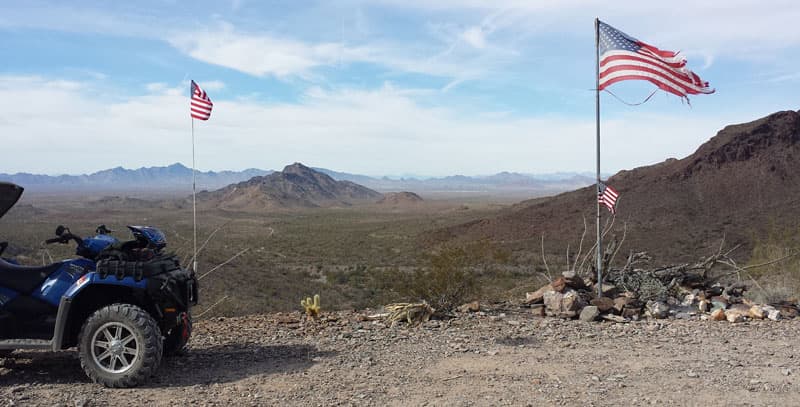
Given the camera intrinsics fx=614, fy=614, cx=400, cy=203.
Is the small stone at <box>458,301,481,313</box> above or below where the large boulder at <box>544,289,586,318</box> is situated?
below

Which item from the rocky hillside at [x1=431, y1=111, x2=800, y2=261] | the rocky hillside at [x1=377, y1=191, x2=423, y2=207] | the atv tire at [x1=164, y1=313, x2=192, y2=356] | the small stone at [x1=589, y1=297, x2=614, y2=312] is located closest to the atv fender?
the atv tire at [x1=164, y1=313, x2=192, y2=356]

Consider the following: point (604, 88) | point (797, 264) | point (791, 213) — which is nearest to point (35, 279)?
point (604, 88)

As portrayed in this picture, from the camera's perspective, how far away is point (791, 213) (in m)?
34.4

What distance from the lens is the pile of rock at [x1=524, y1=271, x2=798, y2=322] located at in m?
9.64

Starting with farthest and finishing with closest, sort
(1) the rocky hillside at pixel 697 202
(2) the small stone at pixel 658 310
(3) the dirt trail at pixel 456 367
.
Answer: (1) the rocky hillside at pixel 697 202
(2) the small stone at pixel 658 310
(3) the dirt trail at pixel 456 367

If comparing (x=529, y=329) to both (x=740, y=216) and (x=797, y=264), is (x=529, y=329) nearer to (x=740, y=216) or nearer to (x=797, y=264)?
(x=797, y=264)

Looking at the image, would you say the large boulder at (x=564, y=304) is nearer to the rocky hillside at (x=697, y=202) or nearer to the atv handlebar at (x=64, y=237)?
A: the atv handlebar at (x=64, y=237)

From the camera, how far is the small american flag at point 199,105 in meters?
10.8

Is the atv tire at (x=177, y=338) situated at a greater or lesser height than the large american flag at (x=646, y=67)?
lesser

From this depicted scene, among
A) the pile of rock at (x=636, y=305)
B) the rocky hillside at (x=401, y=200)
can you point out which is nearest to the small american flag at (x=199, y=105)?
the pile of rock at (x=636, y=305)

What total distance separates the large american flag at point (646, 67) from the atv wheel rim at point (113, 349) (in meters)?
8.08

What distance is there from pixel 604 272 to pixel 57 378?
9.26 metres

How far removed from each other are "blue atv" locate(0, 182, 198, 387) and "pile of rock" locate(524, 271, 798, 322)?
5.91m

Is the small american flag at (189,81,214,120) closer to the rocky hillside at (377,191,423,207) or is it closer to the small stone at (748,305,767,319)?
the small stone at (748,305,767,319)
